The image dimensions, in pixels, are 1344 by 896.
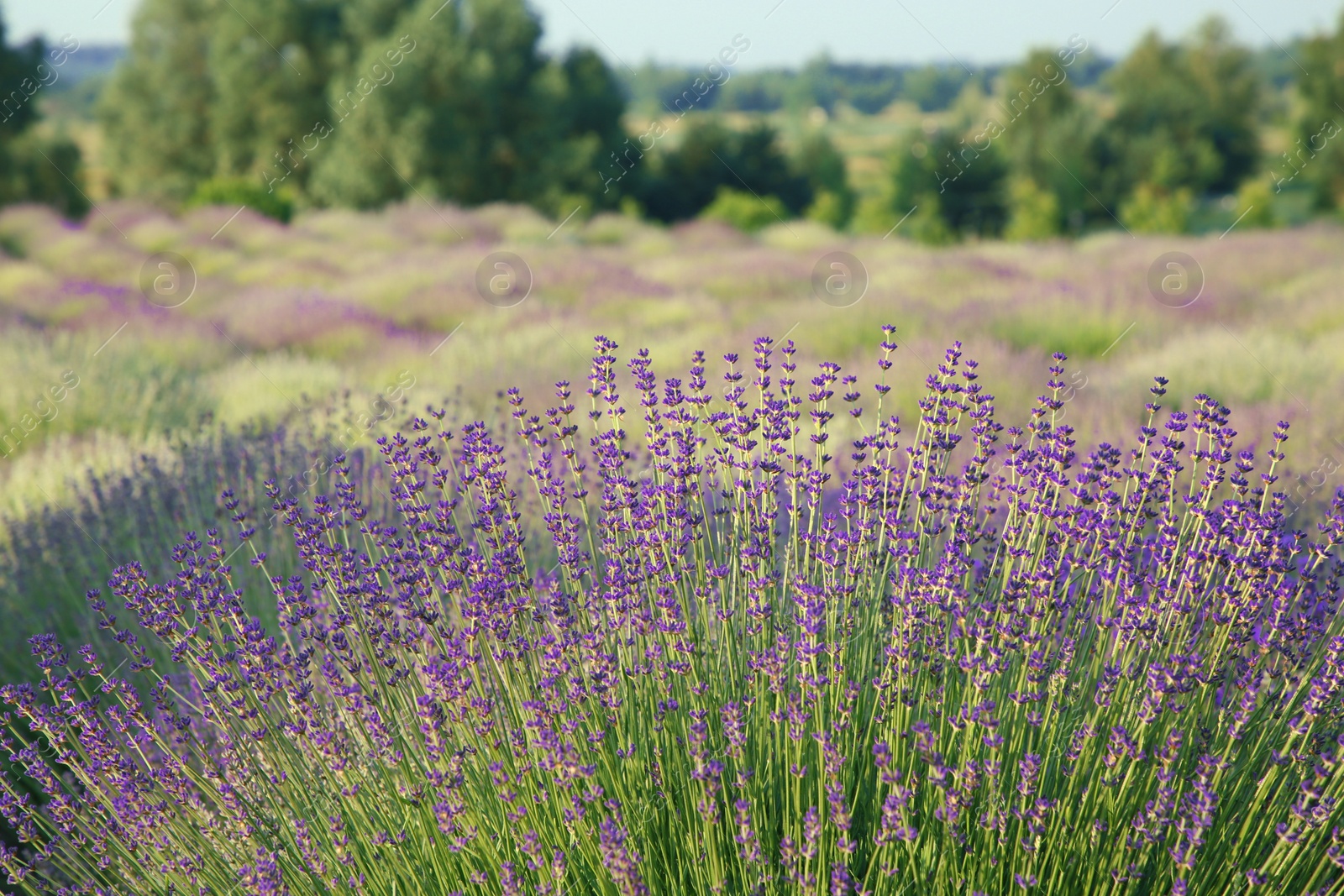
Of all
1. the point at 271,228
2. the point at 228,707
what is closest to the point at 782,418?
the point at 228,707

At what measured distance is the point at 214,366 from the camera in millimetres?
7734

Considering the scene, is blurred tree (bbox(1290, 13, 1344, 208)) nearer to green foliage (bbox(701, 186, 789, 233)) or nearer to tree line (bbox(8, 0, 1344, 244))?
tree line (bbox(8, 0, 1344, 244))

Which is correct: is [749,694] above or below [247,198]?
below

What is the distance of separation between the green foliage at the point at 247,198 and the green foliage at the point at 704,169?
27.7ft

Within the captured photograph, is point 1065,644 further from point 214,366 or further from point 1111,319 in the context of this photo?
point 214,366

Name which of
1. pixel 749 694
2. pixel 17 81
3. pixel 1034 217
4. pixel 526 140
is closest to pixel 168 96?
pixel 17 81

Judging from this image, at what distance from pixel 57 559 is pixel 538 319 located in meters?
5.11

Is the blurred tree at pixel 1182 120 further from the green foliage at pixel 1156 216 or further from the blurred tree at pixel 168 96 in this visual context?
the blurred tree at pixel 168 96

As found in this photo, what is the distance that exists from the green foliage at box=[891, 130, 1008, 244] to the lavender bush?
22.4m

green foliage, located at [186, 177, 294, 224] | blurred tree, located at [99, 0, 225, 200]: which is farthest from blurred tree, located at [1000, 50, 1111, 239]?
blurred tree, located at [99, 0, 225, 200]

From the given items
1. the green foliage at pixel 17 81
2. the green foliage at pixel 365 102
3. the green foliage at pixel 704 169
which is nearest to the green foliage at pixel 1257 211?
the green foliage at pixel 704 169

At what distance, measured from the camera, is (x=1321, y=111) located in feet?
91.1

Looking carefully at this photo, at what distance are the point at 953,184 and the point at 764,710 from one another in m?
25.1

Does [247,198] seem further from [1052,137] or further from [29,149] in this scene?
[1052,137]
